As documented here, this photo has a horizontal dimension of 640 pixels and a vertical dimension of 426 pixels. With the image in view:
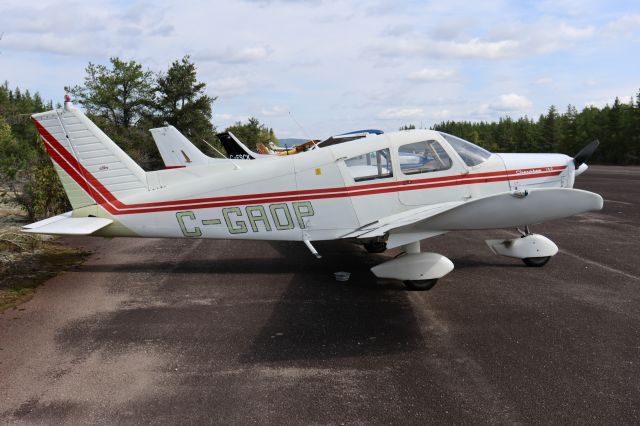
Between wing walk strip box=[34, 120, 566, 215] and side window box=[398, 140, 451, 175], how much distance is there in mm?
172

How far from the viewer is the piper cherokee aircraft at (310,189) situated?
700 centimetres

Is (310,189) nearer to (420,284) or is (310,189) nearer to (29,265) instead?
(420,284)

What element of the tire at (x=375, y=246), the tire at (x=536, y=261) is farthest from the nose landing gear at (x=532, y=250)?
the tire at (x=375, y=246)

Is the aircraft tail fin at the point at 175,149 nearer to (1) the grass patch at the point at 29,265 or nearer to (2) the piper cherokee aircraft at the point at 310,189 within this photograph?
(1) the grass patch at the point at 29,265

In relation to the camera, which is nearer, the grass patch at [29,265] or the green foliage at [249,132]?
the grass patch at [29,265]

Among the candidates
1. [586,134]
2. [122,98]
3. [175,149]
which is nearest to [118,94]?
[122,98]

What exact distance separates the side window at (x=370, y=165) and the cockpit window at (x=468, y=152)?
3.51 feet

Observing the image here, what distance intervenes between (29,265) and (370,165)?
20.7ft

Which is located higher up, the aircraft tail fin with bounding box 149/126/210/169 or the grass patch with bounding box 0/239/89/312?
the aircraft tail fin with bounding box 149/126/210/169

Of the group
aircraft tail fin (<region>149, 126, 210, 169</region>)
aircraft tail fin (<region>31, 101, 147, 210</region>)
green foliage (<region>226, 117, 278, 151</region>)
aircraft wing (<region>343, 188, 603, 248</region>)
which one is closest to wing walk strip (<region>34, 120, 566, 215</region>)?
aircraft tail fin (<region>31, 101, 147, 210</region>)

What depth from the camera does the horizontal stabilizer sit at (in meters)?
7.00

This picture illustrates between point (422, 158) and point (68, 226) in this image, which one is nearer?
point (422, 158)

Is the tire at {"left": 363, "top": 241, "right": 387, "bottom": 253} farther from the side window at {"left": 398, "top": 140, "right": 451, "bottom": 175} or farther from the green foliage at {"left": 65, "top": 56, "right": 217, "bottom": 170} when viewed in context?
the green foliage at {"left": 65, "top": 56, "right": 217, "bottom": 170}

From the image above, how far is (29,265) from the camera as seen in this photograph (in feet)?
26.9
